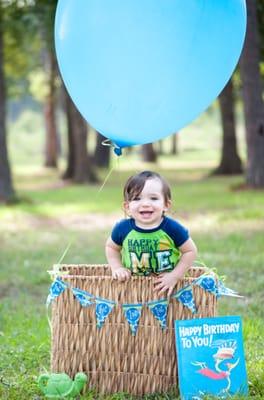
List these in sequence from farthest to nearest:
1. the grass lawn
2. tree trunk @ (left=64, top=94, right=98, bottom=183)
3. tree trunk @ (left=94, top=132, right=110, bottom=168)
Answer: tree trunk @ (left=94, top=132, right=110, bottom=168) < tree trunk @ (left=64, top=94, right=98, bottom=183) < the grass lawn

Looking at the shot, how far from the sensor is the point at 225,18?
3.80 m

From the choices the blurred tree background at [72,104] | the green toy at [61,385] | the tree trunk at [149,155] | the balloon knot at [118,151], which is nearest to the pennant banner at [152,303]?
the green toy at [61,385]

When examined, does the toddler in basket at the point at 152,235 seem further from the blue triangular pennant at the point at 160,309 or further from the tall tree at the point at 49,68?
the tall tree at the point at 49,68

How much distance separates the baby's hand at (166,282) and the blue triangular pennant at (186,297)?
5 cm

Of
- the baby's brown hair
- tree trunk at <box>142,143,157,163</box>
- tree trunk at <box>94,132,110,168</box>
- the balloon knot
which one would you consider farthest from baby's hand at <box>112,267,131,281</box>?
tree trunk at <box>142,143,157,163</box>

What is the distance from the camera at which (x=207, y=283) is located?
143 inches

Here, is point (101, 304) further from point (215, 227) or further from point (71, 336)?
point (215, 227)

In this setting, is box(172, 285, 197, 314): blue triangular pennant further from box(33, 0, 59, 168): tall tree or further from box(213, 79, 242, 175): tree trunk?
box(213, 79, 242, 175): tree trunk

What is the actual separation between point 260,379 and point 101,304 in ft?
2.87

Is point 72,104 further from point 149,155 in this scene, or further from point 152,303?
point 152,303

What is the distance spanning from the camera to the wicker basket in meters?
3.64

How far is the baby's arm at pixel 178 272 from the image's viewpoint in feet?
11.8

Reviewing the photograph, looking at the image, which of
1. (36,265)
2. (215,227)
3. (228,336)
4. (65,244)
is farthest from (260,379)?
(215,227)

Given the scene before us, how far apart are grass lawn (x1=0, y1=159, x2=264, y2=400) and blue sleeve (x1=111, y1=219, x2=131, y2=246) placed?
76 centimetres
